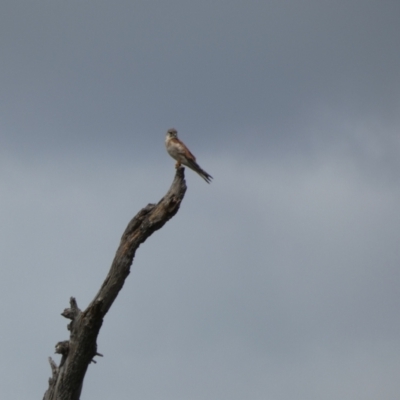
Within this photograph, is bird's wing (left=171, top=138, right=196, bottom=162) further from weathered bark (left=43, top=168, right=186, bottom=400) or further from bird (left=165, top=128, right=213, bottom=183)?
weathered bark (left=43, top=168, right=186, bottom=400)

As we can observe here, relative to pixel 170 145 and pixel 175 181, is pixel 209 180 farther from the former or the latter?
pixel 175 181

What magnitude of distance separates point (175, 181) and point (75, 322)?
9.33 feet

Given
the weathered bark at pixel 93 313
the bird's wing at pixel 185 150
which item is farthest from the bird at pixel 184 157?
the weathered bark at pixel 93 313

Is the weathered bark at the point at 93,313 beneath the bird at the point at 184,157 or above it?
beneath

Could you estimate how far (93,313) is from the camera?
11.7 m

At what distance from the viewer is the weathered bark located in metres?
11.8

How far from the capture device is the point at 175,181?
493 inches

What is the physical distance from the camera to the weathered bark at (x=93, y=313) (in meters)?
11.8

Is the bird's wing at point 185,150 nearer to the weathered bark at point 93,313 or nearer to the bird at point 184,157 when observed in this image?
the bird at point 184,157

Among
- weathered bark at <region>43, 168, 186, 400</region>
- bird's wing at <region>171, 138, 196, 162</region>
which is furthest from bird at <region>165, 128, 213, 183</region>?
weathered bark at <region>43, 168, 186, 400</region>

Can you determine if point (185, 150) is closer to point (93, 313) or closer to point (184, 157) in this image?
point (184, 157)

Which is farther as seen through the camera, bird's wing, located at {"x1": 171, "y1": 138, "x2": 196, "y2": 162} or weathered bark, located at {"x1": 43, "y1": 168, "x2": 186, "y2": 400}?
bird's wing, located at {"x1": 171, "y1": 138, "x2": 196, "y2": 162}

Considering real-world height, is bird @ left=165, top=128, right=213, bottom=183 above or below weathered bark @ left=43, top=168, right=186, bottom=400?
above

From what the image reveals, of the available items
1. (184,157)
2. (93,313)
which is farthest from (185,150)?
(93,313)
